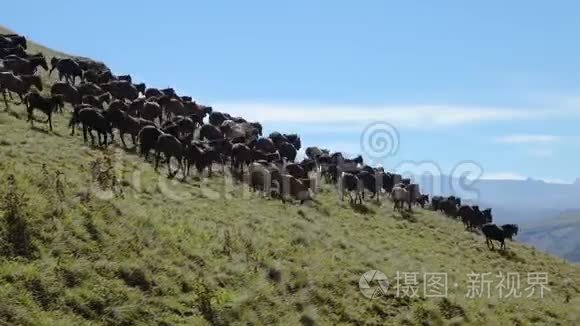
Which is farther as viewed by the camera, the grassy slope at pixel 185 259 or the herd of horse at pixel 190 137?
the herd of horse at pixel 190 137

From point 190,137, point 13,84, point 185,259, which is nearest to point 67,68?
point 13,84

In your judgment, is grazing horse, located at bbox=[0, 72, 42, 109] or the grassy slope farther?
grazing horse, located at bbox=[0, 72, 42, 109]

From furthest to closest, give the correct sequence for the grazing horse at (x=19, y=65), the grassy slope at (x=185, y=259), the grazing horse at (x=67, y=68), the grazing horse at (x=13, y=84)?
1. the grazing horse at (x=67, y=68)
2. the grazing horse at (x=19, y=65)
3. the grazing horse at (x=13, y=84)
4. the grassy slope at (x=185, y=259)

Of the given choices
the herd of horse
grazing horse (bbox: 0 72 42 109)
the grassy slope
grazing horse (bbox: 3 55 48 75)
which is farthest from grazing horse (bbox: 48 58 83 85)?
the grassy slope

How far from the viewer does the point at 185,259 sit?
1728cm

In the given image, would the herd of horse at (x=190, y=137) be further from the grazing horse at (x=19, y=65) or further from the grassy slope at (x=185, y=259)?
the grassy slope at (x=185, y=259)

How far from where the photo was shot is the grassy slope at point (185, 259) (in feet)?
44.1

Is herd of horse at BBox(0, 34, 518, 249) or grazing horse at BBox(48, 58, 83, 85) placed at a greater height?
grazing horse at BBox(48, 58, 83, 85)

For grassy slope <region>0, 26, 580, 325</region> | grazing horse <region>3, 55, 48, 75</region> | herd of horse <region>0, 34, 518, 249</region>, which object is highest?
grazing horse <region>3, 55, 48, 75</region>

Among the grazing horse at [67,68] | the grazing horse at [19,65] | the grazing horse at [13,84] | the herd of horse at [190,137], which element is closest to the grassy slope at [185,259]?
the herd of horse at [190,137]

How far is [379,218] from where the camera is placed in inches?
1538

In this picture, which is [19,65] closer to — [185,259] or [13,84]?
[13,84]

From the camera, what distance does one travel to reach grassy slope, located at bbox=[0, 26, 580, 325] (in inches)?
530

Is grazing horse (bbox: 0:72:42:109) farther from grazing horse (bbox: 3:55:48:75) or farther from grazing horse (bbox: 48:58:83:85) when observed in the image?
grazing horse (bbox: 48:58:83:85)
